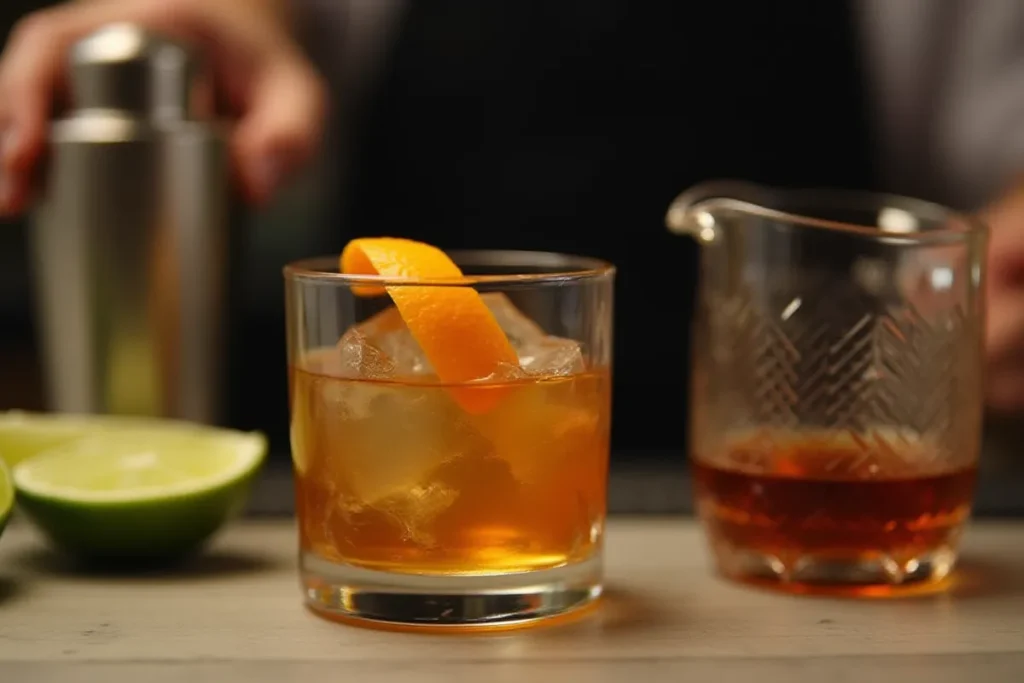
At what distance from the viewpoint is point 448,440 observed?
0.89 metres

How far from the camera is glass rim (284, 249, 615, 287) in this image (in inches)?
34.6

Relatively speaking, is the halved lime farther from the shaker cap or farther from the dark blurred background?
the dark blurred background

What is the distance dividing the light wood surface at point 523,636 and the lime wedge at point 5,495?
0.06 metres

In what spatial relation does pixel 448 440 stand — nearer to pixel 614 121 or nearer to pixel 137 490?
pixel 137 490

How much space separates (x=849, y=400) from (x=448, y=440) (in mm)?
331

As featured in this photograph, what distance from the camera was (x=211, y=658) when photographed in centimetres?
85

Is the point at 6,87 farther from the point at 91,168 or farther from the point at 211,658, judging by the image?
the point at 211,658

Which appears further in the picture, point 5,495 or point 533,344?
point 5,495

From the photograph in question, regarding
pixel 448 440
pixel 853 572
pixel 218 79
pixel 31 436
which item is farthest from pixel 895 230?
pixel 218 79

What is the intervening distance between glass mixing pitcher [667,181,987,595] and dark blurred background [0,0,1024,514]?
1.01m

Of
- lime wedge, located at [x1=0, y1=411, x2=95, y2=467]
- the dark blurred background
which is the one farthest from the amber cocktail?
the dark blurred background

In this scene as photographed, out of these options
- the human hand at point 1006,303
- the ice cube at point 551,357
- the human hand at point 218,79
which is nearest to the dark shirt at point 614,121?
the human hand at point 218,79

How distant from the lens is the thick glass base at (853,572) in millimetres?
1030

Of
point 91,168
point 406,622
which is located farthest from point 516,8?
point 406,622
